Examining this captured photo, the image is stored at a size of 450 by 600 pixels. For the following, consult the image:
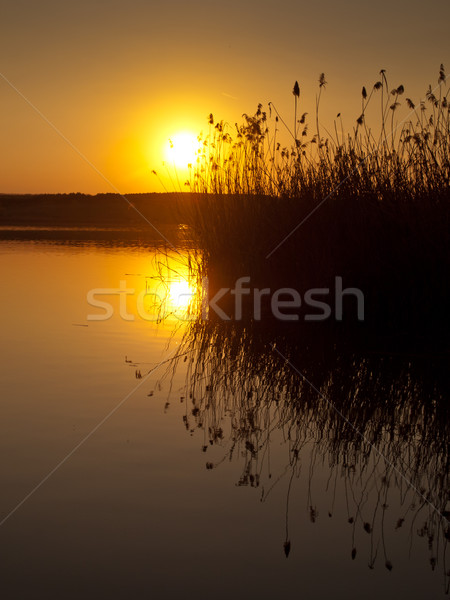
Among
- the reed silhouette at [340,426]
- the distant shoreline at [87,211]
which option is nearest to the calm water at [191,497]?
the reed silhouette at [340,426]

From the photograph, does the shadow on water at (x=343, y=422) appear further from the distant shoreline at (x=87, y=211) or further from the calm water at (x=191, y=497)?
the distant shoreline at (x=87, y=211)

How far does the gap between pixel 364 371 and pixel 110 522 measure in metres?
2.24

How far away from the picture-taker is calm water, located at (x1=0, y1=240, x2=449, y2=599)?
5.59 feet

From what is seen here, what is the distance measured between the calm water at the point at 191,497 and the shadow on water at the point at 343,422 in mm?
11

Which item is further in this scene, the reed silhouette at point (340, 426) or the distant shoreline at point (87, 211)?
the distant shoreline at point (87, 211)

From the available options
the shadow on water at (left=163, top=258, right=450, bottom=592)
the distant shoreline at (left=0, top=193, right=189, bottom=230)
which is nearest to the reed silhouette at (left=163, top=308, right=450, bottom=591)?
the shadow on water at (left=163, top=258, right=450, bottom=592)

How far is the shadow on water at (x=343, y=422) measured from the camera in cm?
207

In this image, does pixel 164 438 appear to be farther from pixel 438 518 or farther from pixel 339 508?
pixel 438 518

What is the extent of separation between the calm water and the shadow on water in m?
0.01

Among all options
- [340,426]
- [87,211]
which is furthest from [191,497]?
[87,211]

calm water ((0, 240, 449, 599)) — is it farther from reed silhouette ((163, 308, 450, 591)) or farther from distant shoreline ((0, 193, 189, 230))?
distant shoreline ((0, 193, 189, 230))

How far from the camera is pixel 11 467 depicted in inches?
92.3

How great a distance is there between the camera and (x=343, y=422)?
2938 mm

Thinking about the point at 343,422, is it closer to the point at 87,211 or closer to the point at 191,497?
the point at 191,497
